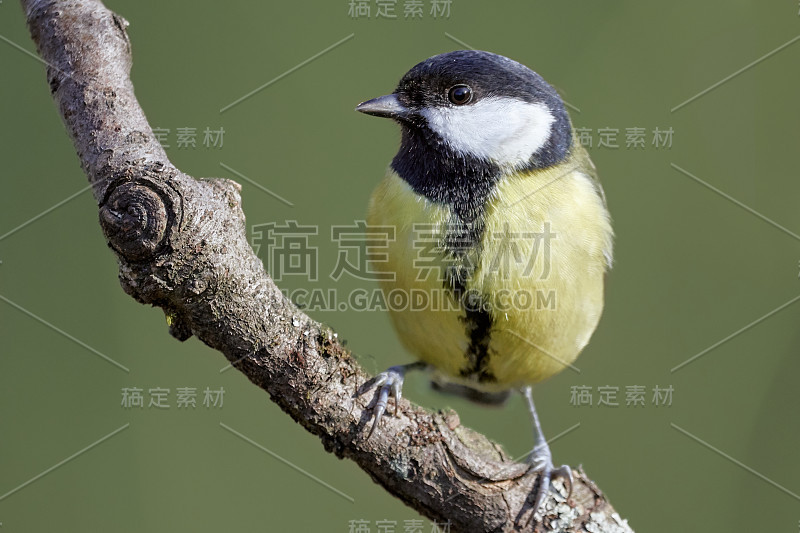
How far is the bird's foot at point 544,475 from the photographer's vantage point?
1713mm

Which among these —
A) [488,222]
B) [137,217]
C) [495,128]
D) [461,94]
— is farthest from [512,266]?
[137,217]

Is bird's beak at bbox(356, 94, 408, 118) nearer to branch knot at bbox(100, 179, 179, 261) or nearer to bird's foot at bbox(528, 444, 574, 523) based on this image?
branch knot at bbox(100, 179, 179, 261)

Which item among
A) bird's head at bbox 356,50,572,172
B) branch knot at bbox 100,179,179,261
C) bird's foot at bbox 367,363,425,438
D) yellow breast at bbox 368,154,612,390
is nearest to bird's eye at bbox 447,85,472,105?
bird's head at bbox 356,50,572,172

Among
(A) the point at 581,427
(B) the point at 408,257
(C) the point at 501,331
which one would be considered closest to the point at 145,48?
(B) the point at 408,257

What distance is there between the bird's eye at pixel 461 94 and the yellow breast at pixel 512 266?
0.81 ft

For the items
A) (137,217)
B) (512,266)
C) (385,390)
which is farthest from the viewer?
(512,266)

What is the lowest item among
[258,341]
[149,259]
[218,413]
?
[218,413]

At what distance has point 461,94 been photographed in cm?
191

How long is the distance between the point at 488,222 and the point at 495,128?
0.88 feet

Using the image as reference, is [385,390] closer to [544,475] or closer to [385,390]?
[385,390]

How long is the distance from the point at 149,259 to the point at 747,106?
268 centimetres

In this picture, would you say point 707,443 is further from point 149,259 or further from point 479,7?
point 149,259

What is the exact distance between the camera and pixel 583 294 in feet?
6.34

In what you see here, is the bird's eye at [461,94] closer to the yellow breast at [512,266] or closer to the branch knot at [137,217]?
the yellow breast at [512,266]
